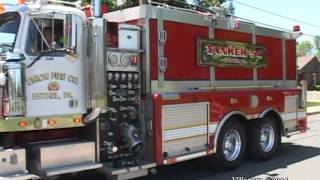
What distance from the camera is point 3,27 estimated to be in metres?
7.07

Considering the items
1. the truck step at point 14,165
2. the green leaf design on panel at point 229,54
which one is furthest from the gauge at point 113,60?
the green leaf design on panel at point 229,54

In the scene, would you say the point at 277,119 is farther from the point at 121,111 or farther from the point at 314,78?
the point at 314,78

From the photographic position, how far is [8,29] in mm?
7020

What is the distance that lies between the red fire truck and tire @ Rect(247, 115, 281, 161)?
0.8 inches

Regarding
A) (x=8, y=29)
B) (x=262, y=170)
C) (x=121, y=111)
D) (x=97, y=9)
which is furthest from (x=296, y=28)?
(x=8, y=29)

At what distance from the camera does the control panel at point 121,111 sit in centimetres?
779

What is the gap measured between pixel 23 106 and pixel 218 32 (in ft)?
14.6

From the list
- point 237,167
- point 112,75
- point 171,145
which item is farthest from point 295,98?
point 112,75

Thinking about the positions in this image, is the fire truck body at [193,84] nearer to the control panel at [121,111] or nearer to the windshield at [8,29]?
the control panel at [121,111]

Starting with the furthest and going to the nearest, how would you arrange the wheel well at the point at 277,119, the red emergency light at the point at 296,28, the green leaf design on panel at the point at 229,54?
1. the red emergency light at the point at 296,28
2. the wheel well at the point at 277,119
3. the green leaf design on panel at the point at 229,54

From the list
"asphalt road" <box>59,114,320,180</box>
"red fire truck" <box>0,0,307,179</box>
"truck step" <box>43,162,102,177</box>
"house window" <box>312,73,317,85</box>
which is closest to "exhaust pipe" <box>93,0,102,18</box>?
"red fire truck" <box>0,0,307,179</box>

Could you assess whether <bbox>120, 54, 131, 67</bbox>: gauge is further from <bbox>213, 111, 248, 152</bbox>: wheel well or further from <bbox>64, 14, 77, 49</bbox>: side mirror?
<bbox>213, 111, 248, 152</bbox>: wheel well

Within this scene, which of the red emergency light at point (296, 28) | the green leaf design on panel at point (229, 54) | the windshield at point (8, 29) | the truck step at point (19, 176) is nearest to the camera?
the truck step at point (19, 176)

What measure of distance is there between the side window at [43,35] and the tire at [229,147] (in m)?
3.86
